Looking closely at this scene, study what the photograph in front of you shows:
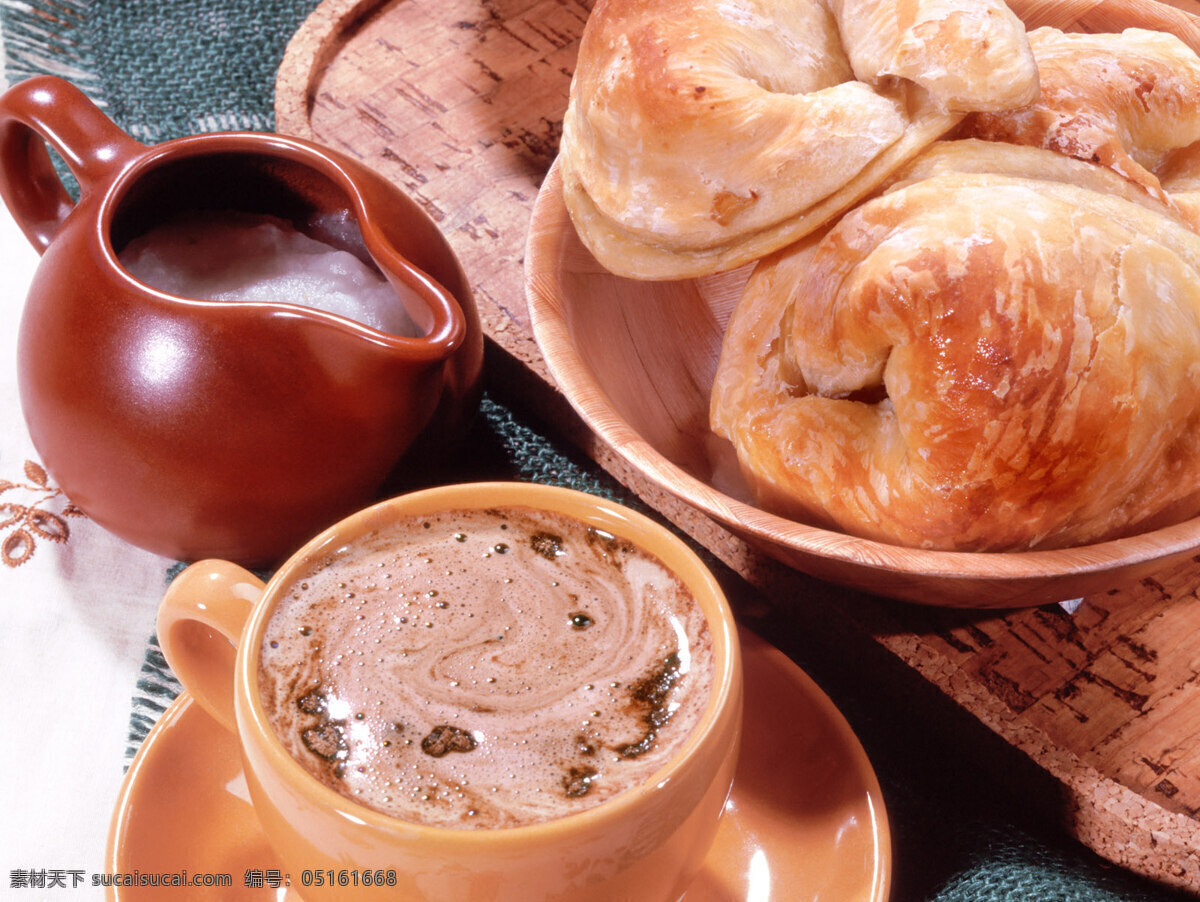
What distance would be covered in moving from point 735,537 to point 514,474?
17 cm

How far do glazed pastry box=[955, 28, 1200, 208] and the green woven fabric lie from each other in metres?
0.30

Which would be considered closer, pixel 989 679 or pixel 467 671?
pixel 467 671

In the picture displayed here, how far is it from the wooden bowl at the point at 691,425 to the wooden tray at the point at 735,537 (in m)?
0.06

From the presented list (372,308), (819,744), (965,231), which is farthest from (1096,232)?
(372,308)

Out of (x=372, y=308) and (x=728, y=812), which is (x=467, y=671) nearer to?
(x=728, y=812)

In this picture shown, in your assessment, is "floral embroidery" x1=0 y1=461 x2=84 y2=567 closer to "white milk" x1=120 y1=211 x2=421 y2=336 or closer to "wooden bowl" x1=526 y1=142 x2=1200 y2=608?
"white milk" x1=120 y1=211 x2=421 y2=336

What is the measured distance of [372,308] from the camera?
0.69 metres

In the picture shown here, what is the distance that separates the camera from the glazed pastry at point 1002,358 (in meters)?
0.53

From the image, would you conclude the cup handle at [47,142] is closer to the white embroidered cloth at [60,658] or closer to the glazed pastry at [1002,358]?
the white embroidered cloth at [60,658]

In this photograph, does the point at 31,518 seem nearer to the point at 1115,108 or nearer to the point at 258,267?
the point at 258,267

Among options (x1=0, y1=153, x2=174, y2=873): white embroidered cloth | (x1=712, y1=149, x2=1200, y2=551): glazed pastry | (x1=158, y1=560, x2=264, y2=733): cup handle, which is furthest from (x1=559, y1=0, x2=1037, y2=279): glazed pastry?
(x1=0, y1=153, x2=174, y2=873): white embroidered cloth

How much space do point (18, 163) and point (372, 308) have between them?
25 centimetres

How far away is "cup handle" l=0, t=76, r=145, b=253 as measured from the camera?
2.23 feet

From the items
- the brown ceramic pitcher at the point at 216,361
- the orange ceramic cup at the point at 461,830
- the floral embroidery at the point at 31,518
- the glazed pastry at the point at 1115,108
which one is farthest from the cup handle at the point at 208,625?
the glazed pastry at the point at 1115,108
